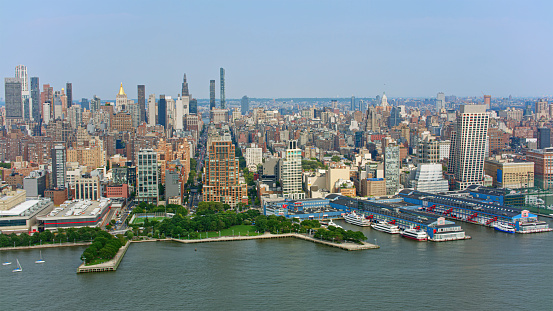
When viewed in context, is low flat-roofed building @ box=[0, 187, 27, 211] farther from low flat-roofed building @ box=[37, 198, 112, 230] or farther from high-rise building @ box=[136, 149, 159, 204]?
high-rise building @ box=[136, 149, 159, 204]

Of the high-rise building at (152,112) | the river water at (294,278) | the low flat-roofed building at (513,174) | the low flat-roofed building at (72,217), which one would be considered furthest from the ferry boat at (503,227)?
the high-rise building at (152,112)

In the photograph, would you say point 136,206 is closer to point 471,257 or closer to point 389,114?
point 471,257

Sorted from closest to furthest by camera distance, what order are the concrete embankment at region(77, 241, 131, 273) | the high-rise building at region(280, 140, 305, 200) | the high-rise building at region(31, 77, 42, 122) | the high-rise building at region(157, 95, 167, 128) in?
1. the concrete embankment at region(77, 241, 131, 273)
2. the high-rise building at region(280, 140, 305, 200)
3. the high-rise building at region(157, 95, 167, 128)
4. the high-rise building at region(31, 77, 42, 122)

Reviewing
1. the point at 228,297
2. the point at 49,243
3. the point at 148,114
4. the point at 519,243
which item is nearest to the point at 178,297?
the point at 228,297

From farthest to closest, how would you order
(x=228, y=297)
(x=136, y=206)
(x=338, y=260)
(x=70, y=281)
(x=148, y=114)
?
(x=148, y=114), (x=136, y=206), (x=338, y=260), (x=70, y=281), (x=228, y=297)

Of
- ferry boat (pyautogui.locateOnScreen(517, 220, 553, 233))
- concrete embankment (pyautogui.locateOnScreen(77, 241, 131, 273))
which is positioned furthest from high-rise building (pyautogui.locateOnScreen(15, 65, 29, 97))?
ferry boat (pyautogui.locateOnScreen(517, 220, 553, 233))
